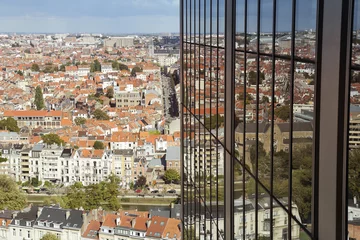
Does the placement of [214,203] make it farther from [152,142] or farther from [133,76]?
[133,76]

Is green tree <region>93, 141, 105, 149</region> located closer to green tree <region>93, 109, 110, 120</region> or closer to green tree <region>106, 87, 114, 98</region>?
green tree <region>93, 109, 110, 120</region>

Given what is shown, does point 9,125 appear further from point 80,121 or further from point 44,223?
point 44,223

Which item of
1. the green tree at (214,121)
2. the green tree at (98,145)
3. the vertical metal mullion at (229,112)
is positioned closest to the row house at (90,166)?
the green tree at (98,145)

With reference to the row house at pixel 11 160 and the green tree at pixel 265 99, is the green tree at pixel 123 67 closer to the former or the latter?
the row house at pixel 11 160

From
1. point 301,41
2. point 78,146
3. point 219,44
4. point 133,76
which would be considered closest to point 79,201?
point 78,146

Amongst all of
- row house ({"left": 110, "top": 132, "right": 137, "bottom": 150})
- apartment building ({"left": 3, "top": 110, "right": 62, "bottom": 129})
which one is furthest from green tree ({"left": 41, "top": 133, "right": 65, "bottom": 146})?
apartment building ({"left": 3, "top": 110, "right": 62, "bottom": 129})
